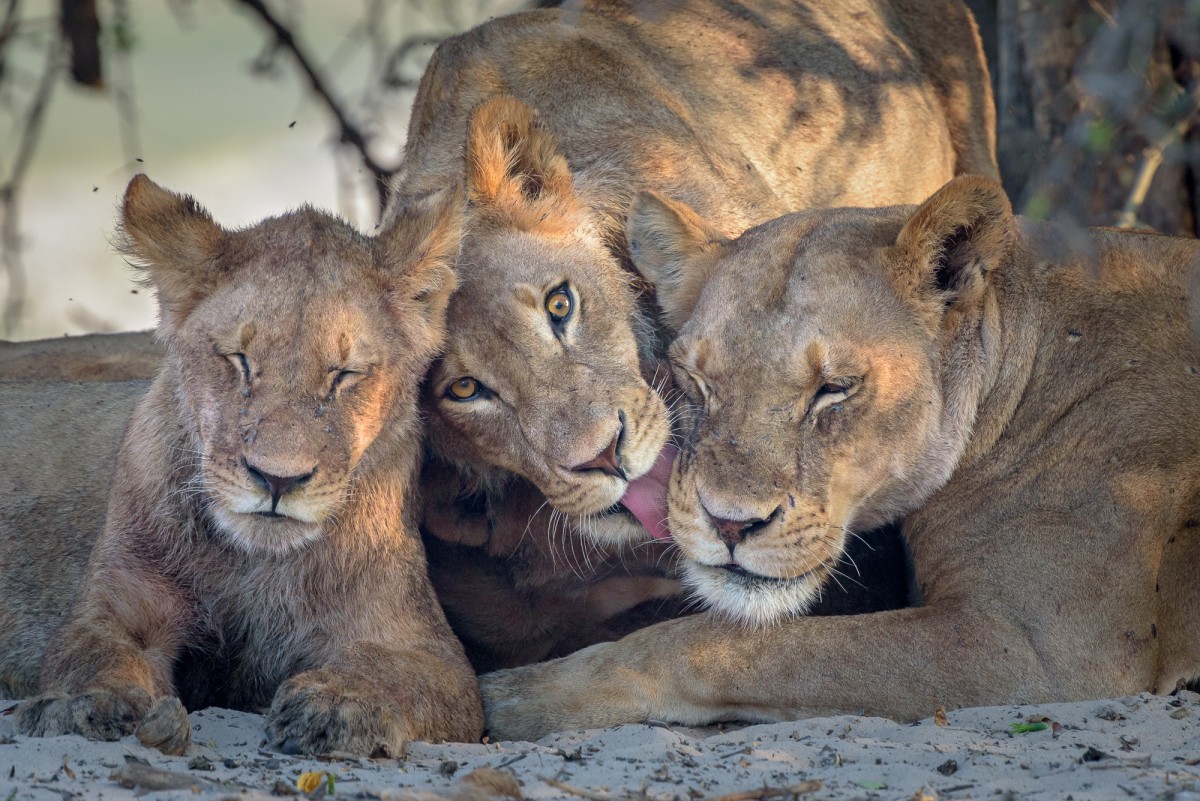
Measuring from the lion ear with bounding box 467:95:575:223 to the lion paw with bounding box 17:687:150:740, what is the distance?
169cm

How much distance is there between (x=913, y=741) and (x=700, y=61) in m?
3.10

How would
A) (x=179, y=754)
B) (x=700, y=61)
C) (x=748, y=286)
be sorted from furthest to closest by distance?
1. (x=700, y=61)
2. (x=748, y=286)
3. (x=179, y=754)

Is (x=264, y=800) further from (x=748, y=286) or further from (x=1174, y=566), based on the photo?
(x=1174, y=566)

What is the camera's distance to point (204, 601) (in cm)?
377

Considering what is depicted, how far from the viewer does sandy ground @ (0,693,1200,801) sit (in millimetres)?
2812

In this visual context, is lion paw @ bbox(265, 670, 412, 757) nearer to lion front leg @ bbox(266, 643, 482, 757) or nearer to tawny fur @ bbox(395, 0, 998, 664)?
lion front leg @ bbox(266, 643, 482, 757)

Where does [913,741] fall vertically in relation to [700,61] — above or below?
below

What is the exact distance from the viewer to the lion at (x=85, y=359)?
5801 millimetres

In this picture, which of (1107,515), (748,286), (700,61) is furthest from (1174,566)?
(700,61)

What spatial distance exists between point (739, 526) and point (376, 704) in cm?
92

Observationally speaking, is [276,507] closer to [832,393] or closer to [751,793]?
[751,793]

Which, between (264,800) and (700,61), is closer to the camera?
(264,800)

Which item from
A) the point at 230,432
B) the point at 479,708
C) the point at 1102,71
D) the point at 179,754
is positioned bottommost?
the point at 479,708

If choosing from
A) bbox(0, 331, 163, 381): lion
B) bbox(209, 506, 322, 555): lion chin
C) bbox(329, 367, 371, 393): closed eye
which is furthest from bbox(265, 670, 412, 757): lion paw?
bbox(0, 331, 163, 381): lion
